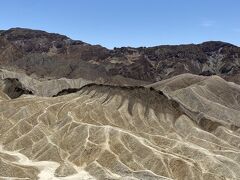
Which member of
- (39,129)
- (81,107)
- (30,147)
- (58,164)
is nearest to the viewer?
(58,164)

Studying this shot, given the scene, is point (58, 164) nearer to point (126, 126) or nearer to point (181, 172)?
point (181, 172)

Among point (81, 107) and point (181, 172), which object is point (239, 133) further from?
point (181, 172)

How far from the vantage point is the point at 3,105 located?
18375 centimetres

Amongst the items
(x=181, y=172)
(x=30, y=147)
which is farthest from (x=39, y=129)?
(x=181, y=172)

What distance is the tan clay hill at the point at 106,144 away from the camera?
12219cm

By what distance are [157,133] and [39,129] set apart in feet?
137

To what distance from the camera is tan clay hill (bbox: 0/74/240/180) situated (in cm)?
12219

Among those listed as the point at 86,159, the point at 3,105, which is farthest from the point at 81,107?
the point at 86,159

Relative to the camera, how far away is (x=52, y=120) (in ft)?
579

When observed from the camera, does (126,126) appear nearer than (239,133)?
Yes

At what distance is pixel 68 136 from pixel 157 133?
36.6 m

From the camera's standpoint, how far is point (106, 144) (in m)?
137

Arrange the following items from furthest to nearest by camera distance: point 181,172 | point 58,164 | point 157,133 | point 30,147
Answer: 1. point 157,133
2. point 30,147
3. point 58,164
4. point 181,172

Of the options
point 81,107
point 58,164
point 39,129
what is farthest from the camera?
point 81,107
